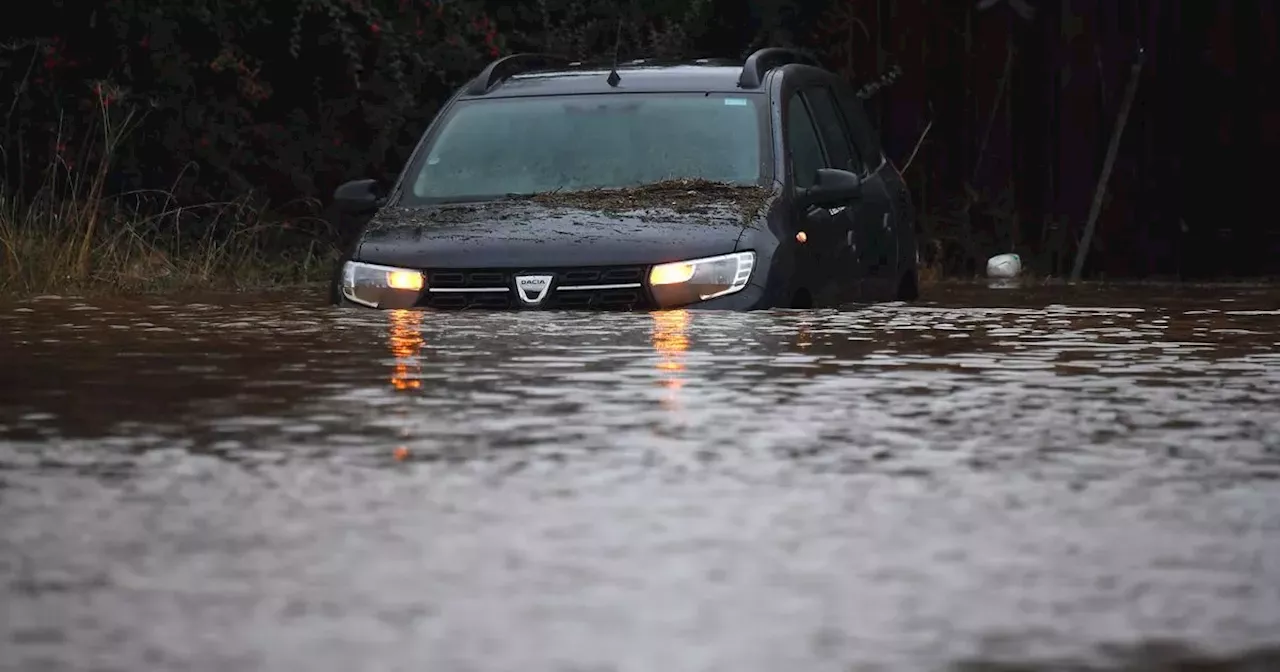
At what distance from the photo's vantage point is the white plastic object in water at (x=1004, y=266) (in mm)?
19781

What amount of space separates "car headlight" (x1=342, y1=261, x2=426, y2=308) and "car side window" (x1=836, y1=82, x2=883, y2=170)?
3.00 m

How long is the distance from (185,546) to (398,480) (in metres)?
1.15

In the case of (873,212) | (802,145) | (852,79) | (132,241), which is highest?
(852,79)

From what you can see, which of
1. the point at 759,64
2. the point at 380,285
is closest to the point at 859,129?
the point at 759,64

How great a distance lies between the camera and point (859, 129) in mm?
15492

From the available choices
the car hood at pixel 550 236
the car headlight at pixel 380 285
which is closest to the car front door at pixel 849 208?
the car hood at pixel 550 236

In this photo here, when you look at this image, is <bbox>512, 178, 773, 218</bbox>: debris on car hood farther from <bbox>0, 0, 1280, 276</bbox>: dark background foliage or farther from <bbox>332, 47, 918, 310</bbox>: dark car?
<bbox>0, 0, 1280, 276</bbox>: dark background foliage

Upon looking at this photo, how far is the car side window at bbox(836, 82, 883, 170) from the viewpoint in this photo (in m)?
15.3

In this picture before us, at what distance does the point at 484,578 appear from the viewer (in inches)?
247

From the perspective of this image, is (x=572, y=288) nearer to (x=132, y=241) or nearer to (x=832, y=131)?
(x=832, y=131)

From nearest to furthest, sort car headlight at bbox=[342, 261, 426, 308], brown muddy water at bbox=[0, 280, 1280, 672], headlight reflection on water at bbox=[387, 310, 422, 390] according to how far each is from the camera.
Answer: brown muddy water at bbox=[0, 280, 1280, 672]
headlight reflection on water at bbox=[387, 310, 422, 390]
car headlight at bbox=[342, 261, 426, 308]

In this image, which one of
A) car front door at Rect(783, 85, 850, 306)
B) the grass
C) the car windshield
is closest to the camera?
car front door at Rect(783, 85, 850, 306)

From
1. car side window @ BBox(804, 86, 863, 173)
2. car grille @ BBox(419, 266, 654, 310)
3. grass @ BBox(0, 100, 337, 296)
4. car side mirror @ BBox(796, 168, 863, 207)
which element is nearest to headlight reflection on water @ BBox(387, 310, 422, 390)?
car grille @ BBox(419, 266, 654, 310)

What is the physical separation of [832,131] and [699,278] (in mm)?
2481
